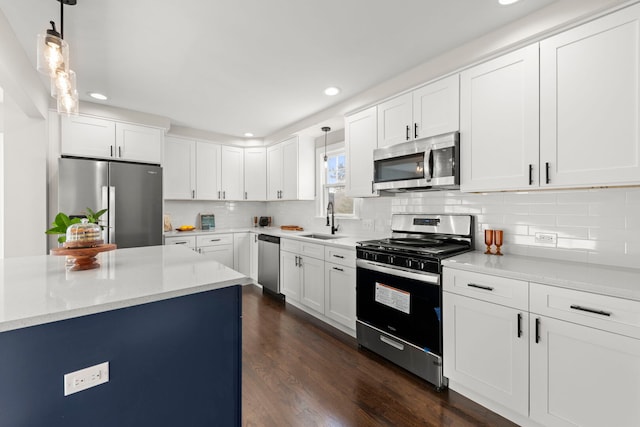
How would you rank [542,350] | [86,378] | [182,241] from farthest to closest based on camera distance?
1. [182,241]
2. [542,350]
3. [86,378]

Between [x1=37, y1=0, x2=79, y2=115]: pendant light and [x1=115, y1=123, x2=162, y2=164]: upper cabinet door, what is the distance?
204cm

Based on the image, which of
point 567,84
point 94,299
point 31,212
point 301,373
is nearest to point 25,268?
point 94,299

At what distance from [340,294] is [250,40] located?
2367 mm

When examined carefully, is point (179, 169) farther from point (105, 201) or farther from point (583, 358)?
point (583, 358)

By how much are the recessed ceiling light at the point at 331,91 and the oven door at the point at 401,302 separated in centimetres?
179

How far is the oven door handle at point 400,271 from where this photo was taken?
206 cm

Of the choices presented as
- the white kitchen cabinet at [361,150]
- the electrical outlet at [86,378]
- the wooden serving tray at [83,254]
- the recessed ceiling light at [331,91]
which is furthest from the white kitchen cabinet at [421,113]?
the electrical outlet at [86,378]

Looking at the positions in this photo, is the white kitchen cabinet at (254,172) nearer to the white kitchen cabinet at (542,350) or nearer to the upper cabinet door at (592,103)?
the white kitchen cabinet at (542,350)

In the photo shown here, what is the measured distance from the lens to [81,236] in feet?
4.72

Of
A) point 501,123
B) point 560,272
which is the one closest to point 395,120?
point 501,123

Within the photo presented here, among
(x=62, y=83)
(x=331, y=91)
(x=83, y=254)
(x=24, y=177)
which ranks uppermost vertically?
(x=331, y=91)

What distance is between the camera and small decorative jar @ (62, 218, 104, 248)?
142 cm

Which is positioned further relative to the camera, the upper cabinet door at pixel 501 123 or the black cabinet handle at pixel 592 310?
the upper cabinet door at pixel 501 123

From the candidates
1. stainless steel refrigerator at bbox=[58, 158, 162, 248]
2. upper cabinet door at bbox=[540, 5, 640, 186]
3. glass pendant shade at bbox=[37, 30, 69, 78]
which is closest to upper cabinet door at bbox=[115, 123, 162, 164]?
stainless steel refrigerator at bbox=[58, 158, 162, 248]
